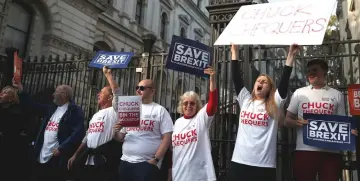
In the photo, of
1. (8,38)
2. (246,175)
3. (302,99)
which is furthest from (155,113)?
(8,38)

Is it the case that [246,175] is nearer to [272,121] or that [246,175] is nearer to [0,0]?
[272,121]

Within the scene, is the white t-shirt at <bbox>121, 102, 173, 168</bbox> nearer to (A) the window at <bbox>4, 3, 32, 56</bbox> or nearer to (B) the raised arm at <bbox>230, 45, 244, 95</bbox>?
(B) the raised arm at <bbox>230, 45, 244, 95</bbox>

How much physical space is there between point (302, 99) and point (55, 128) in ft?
11.4

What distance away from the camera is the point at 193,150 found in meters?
3.48

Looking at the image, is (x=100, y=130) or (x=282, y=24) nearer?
(x=282, y=24)

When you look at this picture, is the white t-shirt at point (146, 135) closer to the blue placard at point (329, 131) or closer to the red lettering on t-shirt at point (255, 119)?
the red lettering on t-shirt at point (255, 119)

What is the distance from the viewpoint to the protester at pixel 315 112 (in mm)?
3326

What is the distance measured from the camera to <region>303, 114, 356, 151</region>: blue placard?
3.39 m

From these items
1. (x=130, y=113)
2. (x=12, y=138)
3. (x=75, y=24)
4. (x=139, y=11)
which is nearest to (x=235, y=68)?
(x=130, y=113)

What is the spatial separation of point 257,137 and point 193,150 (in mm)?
704

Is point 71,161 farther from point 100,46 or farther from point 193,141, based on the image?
point 100,46

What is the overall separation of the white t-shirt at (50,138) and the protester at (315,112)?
10.7 ft

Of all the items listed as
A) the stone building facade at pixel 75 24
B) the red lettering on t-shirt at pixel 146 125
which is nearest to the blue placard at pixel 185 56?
the red lettering on t-shirt at pixel 146 125

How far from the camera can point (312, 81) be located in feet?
12.1
